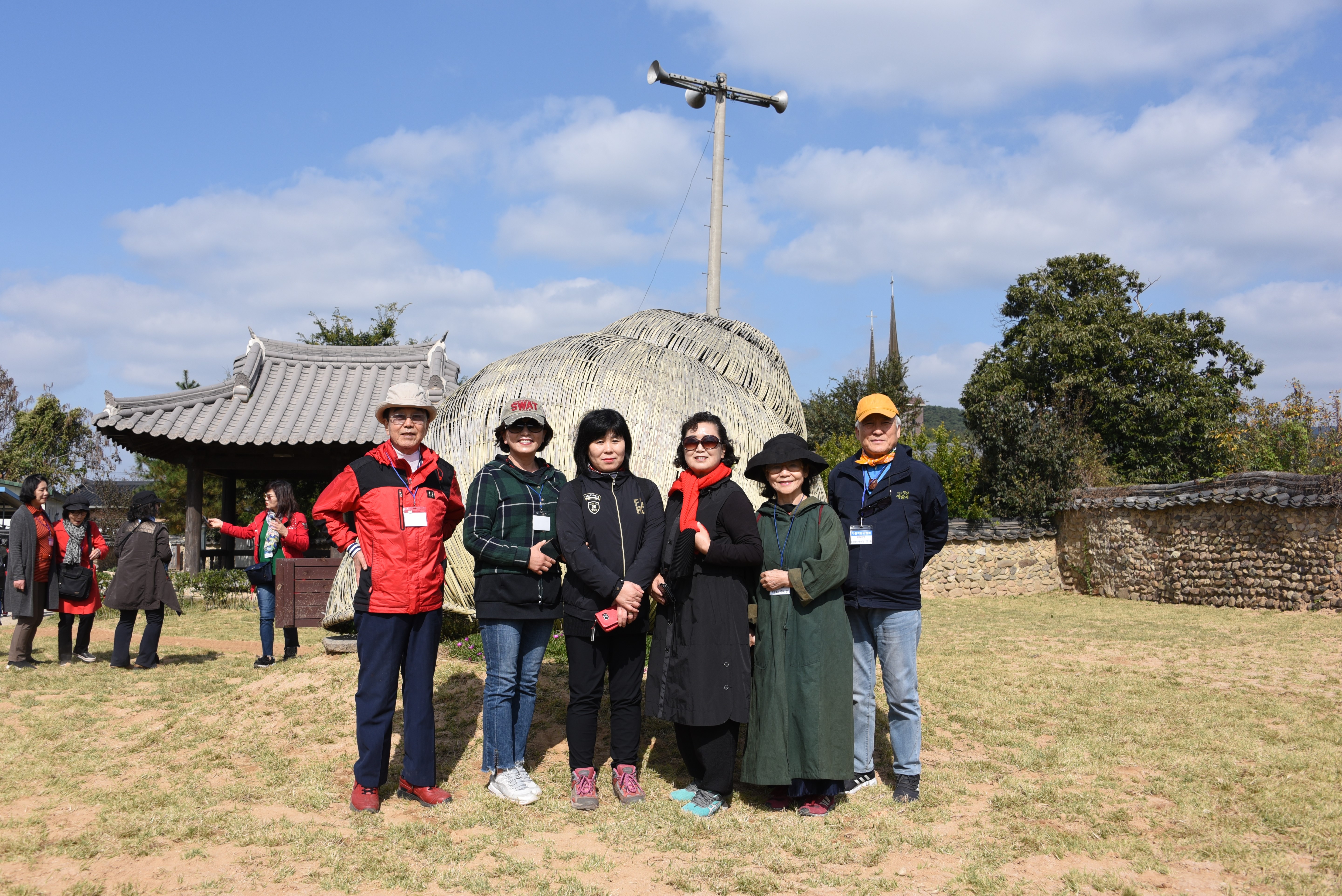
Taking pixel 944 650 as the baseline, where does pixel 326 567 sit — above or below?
above

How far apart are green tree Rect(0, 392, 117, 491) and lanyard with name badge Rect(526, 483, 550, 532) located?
2246 cm

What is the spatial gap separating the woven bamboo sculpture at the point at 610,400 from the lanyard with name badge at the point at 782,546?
1679 millimetres

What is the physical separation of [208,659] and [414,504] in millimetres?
5652

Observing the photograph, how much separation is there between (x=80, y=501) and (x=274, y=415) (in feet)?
17.7

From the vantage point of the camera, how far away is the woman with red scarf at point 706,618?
12.3ft

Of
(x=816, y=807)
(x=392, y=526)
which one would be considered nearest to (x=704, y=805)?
(x=816, y=807)

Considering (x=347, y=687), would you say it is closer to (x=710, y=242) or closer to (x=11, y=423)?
(x=710, y=242)

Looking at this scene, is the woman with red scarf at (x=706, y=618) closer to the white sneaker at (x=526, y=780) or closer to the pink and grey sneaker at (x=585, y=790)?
the pink and grey sneaker at (x=585, y=790)

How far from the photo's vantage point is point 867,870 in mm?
3293

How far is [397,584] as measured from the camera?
3.83 meters

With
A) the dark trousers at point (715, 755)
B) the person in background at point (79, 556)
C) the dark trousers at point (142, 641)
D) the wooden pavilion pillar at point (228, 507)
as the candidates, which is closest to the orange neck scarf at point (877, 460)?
the dark trousers at point (715, 755)

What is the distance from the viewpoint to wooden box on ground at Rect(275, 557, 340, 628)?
736 centimetres

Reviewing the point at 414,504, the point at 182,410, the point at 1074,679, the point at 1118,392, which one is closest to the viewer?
the point at 414,504

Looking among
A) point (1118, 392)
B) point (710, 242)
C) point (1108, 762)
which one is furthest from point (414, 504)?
point (1118, 392)
